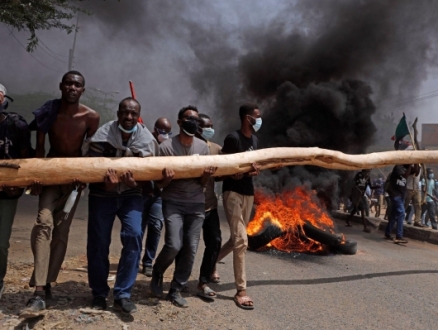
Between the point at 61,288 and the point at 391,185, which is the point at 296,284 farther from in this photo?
the point at 391,185

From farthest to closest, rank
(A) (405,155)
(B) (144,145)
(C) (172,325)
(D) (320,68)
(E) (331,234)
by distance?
(D) (320,68) → (E) (331,234) → (A) (405,155) → (B) (144,145) → (C) (172,325)

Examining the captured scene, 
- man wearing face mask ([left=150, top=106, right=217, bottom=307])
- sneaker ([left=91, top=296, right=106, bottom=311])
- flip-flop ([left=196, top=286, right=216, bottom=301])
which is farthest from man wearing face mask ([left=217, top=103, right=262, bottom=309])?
sneaker ([left=91, top=296, right=106, bottom=311])

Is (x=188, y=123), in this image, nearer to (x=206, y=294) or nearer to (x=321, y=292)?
(x=206, y=294)

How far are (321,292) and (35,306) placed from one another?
3.02 meters

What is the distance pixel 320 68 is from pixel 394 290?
1234 cm

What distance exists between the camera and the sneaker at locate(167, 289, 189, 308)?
3607mm

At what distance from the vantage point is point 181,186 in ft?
12.3

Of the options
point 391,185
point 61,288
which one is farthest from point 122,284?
point 391,185

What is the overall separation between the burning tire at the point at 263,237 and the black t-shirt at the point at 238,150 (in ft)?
6.91

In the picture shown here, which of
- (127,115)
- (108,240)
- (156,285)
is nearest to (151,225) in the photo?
(156,285)

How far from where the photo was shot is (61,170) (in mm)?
3240

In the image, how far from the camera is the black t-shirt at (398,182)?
8.33 m

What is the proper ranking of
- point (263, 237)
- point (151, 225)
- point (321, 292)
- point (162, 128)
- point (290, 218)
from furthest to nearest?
point (290, 218)
point (263, 237)
point (162, 128)
point (151, 225)
point (321, 292)

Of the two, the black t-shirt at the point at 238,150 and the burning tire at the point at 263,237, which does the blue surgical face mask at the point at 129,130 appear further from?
the burning tire at the point at 263,237
